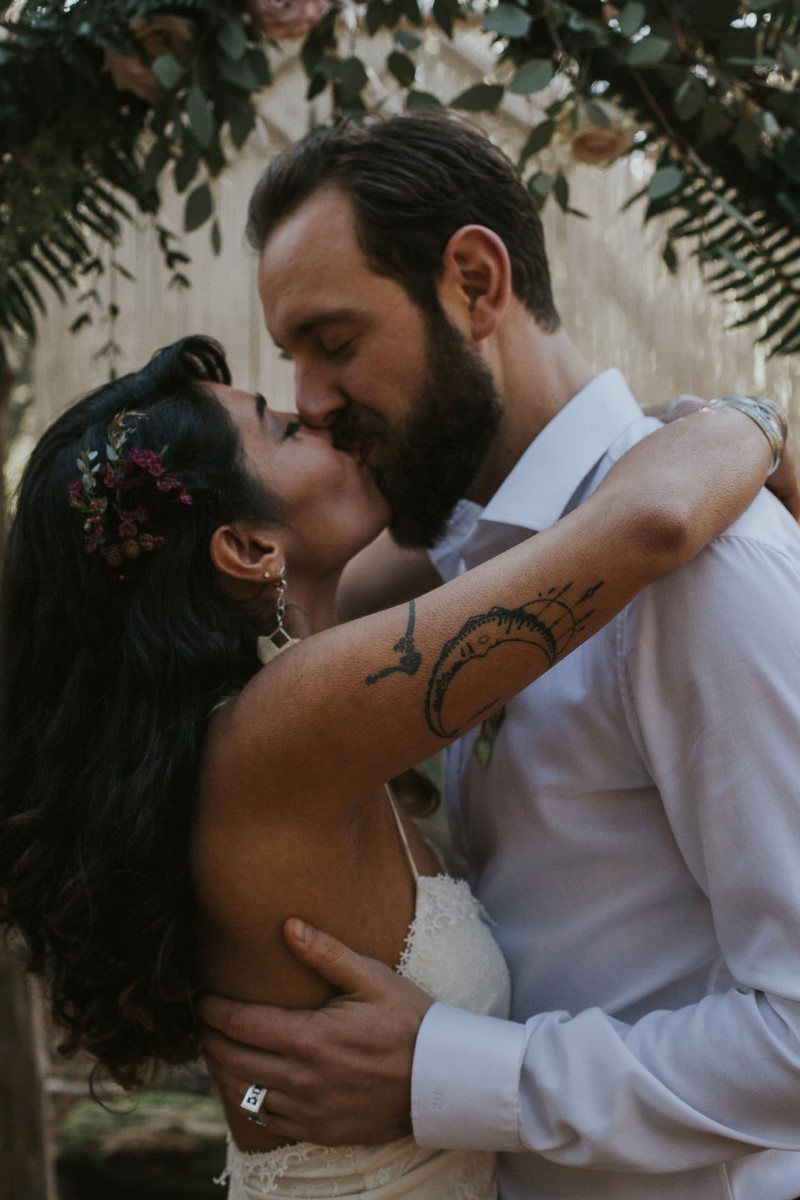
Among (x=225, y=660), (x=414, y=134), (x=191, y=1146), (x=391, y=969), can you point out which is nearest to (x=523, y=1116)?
(x=391, y=969)

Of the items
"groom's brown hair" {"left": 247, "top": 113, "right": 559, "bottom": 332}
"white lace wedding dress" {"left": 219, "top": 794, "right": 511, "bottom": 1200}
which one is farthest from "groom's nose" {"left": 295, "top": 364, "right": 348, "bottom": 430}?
"white lace wedding dress" {"left": 219, "top": 794, "right": 511, "bottom": 1200}

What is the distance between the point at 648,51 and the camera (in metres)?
1.98

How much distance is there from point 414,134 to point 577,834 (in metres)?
1.37

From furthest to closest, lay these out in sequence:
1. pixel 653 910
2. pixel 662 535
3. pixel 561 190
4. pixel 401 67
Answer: pixel 561 190 → pixel 401 67 → pixel 653 910 → pixel 662 535

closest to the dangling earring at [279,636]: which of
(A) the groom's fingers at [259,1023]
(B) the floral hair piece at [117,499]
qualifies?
(B) the floral hair piece at [117,499]

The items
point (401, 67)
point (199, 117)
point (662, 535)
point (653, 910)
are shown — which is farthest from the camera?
point (401, 67)

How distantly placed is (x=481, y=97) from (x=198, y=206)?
1.84 ft

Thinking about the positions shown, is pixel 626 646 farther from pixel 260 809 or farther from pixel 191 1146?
pixel 191 1146

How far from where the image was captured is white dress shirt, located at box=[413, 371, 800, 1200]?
151 cm

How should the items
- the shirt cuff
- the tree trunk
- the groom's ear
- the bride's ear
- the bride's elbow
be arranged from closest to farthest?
1. the bride's elbow
2. the shirt cuff
3. the bride's ear
4. the groom's ear
5. the tree trunk

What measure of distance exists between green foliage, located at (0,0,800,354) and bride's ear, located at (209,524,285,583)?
0.68 metres

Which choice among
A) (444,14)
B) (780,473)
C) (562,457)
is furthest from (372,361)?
(780,473)

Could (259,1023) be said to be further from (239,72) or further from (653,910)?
(239,72)

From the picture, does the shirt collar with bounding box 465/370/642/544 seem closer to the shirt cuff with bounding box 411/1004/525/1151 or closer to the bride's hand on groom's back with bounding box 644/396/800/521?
the bride's hand on groom's back with bounding box 644/396/800/521
